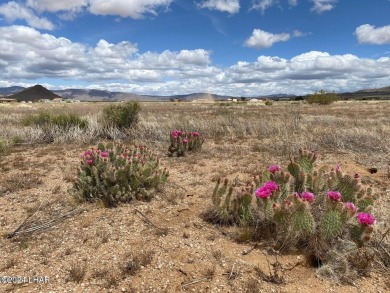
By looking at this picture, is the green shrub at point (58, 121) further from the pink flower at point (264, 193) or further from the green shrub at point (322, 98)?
the green shrub at point (322, 98)

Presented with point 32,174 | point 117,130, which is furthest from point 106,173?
point 117,130

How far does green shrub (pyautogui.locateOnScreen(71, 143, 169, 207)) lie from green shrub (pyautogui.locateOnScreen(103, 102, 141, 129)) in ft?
29.1

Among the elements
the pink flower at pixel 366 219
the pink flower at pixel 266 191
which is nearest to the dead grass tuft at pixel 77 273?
the pink flower at pixel 266 191

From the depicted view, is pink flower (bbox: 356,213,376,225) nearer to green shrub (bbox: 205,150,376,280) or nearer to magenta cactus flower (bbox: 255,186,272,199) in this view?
green shrub (bbox: 205,150,376,280)

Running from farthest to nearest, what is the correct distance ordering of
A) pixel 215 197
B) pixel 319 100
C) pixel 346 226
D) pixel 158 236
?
pixel 319 100 → pixel 215 197 → pixel 158 236 → pixel 346 226

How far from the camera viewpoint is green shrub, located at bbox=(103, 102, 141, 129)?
1513 centimetres

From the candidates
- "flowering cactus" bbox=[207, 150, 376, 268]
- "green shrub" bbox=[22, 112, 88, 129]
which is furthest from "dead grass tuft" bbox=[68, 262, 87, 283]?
"green shrub" bbox=[22, 112, 88, 129]

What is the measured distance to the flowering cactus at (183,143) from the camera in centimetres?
1064

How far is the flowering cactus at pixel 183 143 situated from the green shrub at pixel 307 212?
546 centimetres

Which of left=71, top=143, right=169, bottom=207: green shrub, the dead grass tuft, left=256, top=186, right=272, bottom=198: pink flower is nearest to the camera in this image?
the dead grass tuft

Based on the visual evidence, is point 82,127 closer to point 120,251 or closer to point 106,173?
point 106,173

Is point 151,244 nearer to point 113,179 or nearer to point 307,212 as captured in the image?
point 113,179

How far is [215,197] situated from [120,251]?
153cm

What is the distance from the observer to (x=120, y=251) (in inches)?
174
